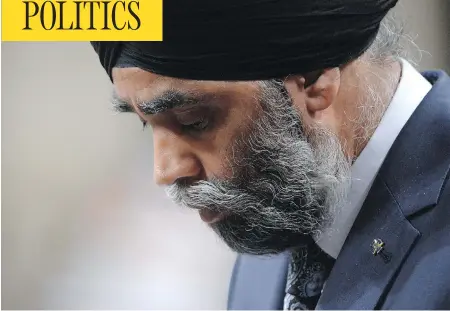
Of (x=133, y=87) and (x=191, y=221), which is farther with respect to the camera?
(x=191, y=221)

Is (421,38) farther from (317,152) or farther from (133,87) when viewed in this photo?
(133,87)


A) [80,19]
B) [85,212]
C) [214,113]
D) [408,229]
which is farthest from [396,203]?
[85,212]

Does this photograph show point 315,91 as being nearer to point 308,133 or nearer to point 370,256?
point 308,133

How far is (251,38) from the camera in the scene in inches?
25.5

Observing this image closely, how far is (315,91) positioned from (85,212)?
1.86ft

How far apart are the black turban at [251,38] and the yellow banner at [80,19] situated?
0.02 metres

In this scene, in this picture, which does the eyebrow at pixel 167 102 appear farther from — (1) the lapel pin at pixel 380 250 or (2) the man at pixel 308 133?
(1) the lapel pin at pixel 380 250

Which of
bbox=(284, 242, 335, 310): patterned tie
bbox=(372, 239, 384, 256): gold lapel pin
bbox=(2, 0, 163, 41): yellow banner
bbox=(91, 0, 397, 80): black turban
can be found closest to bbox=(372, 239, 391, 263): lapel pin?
bbox=(372, 239, 384, 256): gold lapel pin

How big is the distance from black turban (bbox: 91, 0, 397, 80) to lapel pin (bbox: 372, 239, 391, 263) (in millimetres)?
229

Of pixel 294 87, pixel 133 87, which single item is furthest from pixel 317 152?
pixel 133 87

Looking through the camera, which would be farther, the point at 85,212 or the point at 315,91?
the point at 85,212

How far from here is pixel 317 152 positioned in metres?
0.74

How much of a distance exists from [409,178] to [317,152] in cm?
12

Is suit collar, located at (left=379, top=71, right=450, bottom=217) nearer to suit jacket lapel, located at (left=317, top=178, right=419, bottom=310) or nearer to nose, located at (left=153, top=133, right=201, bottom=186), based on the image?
suit jacket lapel, located at (left=317, top=178, right=419, bottom=310)
